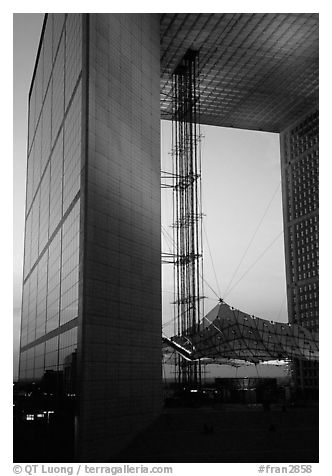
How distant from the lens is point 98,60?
32.1 m

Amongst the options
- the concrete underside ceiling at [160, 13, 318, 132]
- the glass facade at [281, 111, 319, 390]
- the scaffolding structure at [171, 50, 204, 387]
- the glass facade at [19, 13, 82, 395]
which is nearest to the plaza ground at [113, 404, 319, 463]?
the glass facade at [19, 13, 82, 395]

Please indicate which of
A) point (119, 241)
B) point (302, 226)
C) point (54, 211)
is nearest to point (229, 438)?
point (119, 241)

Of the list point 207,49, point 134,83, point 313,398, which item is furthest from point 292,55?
point 313,398

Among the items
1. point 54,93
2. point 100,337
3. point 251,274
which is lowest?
point 100,337

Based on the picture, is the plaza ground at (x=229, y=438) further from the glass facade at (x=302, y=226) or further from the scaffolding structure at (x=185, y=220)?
the glass facade at (x=302, y=226)

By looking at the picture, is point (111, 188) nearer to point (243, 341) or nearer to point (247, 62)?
point (243, 341)

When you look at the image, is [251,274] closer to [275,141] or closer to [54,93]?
[275,141]

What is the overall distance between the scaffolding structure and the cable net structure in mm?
1955

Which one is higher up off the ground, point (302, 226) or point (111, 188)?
point (302, 226)

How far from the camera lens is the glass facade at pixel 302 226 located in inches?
2714

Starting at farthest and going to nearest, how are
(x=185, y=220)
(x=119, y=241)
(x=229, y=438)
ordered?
(x=185, y=220), (x=119, y=241), (x=229, y=438)

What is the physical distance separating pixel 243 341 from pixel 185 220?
1236 cm

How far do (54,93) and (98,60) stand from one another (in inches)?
609

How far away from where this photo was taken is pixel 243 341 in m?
48.8
